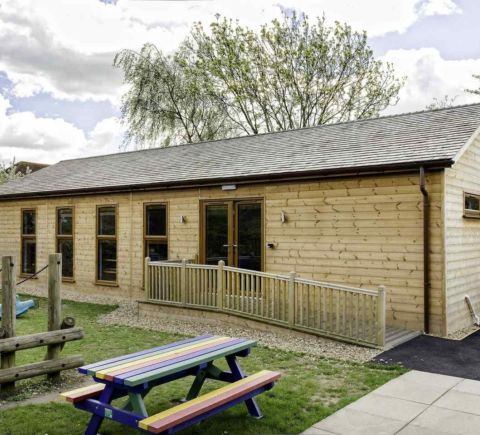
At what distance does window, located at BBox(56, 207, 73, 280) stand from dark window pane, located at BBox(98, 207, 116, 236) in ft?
4.36

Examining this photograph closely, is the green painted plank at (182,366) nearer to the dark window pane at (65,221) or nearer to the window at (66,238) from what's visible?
the window at (66,238)

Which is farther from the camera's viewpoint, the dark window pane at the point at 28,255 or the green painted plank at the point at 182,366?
the dark window pane at the point at 28,255

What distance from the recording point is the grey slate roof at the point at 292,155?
361 inches

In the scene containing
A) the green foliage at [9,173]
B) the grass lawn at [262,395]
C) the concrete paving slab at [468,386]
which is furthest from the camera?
the green foliage at [9,173]

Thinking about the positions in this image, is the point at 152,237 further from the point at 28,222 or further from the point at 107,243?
the point at 28,222

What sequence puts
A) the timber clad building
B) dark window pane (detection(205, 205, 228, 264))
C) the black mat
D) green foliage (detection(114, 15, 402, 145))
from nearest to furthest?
the black mat → the timber clad building → dark window pane (detection(205, 205, 228, 264)) → green foliage (detection(114, 15, 402, 145))

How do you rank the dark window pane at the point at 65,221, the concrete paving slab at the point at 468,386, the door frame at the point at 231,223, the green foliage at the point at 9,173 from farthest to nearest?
the green foliage at the point at 9,173, the dark window pane at the point at 65,221, the door frame at the point at 231,223, the concrete paving slab at the point at 468,386

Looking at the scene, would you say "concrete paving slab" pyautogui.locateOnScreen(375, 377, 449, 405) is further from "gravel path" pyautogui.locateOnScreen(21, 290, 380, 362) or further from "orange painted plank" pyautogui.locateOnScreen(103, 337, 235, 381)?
"orange painted plank" pyautogui.locateOnScreen(103, 337, 235, 381)

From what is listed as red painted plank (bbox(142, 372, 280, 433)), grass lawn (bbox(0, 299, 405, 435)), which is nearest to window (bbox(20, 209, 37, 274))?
grass lawn (bbox(0, 299, 405, 435))

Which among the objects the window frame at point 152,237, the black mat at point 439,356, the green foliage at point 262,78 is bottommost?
the black mat at point 439,356

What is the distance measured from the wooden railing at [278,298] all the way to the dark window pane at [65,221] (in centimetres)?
522

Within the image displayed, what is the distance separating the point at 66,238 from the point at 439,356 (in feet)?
37.6

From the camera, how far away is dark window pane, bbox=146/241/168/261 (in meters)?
12.4

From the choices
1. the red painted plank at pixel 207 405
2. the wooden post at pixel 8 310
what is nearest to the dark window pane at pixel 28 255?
the wooden post at pixel 8 310
